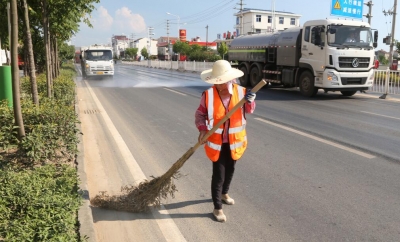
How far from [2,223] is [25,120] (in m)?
3.12

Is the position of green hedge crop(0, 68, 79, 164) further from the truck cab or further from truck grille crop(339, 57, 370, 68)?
truck grille crop(339, 57, 370, 68)

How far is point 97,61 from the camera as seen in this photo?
2731 cm

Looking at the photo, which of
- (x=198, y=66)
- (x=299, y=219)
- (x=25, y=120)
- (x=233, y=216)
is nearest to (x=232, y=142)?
(x=233, y=216)

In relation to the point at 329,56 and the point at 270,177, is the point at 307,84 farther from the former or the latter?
the point at 270,177

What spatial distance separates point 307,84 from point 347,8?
30.4 ft

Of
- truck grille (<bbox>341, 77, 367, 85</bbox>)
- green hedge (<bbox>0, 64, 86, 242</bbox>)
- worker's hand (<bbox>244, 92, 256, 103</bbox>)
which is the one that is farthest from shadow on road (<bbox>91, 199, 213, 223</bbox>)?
truck grille (<bbox>341, 77, 367, 85</bbox>)

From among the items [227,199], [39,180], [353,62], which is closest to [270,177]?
[227,199]

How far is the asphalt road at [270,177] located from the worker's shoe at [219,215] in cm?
5

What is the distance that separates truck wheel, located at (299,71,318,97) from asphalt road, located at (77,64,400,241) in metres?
4.82

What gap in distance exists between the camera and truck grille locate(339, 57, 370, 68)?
14.1 m

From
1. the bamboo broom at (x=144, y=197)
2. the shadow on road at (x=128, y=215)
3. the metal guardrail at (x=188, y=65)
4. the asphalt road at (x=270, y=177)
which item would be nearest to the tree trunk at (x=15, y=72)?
the asphalt road at (x=270, y=177)

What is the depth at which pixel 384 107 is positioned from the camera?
484 inches

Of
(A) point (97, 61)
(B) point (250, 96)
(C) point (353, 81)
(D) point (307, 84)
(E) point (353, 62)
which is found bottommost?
(D) point (307, 84)

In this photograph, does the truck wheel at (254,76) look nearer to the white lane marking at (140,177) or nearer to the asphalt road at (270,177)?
the asphalt road at (270,177)
